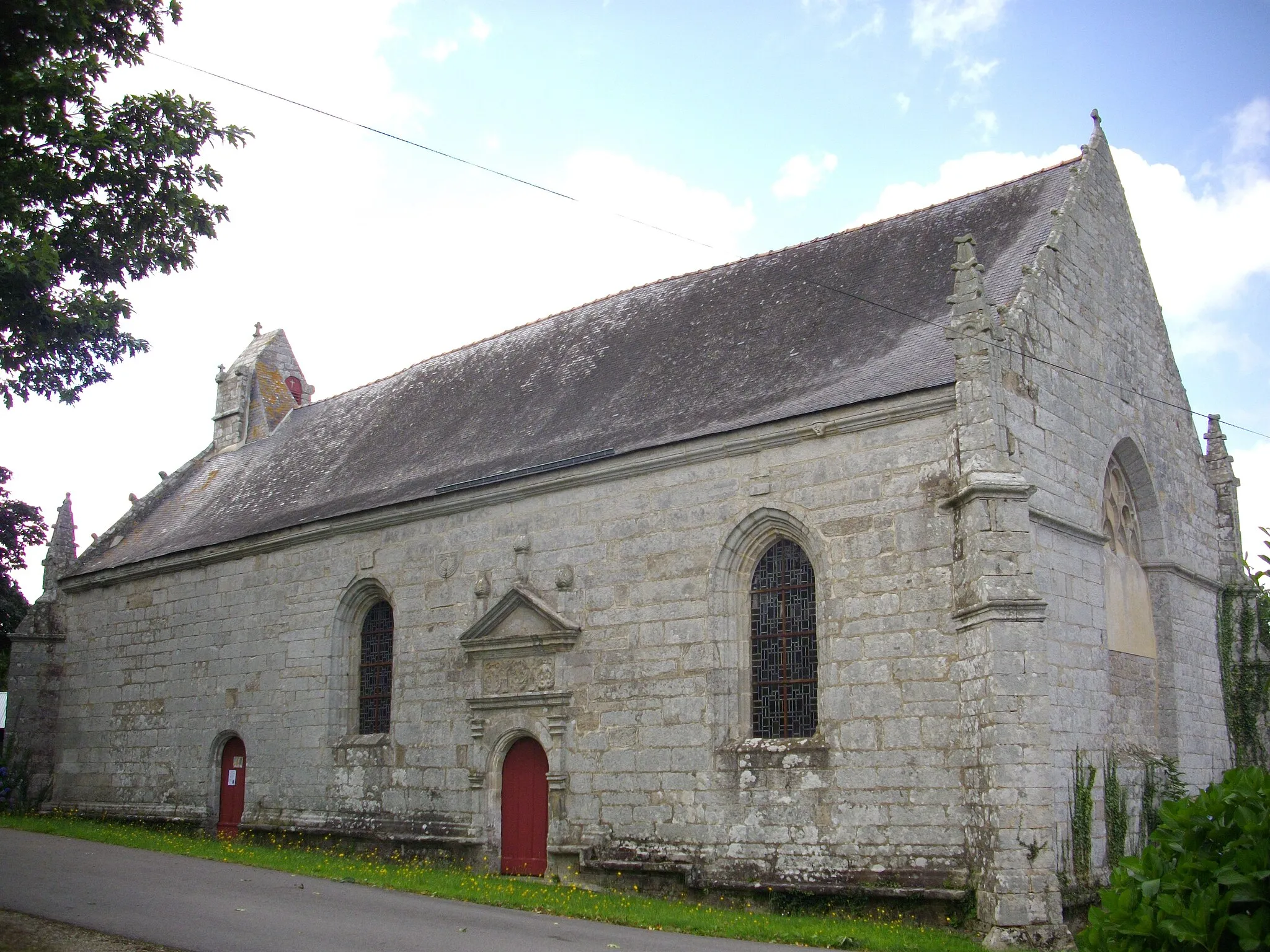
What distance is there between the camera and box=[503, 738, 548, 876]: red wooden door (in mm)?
15195

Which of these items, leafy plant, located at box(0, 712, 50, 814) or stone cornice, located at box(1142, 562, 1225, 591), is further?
leafy plant, located at box(0, 712, 50, 814)

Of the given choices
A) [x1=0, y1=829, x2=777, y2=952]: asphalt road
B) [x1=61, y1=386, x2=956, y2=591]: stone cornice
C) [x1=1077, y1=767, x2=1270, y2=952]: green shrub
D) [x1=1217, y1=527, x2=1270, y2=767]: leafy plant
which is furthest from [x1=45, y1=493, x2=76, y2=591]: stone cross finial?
[x1=1077, y1=767, x2=1270, y2=952]: green shrub

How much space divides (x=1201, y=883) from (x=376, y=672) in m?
15.5

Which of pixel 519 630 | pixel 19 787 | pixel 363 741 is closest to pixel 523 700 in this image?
pixel 519 630

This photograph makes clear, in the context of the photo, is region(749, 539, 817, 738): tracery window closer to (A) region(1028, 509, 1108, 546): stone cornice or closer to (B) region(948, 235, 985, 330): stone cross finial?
(A) region(1028, 509, 1108, 546): stone cornice

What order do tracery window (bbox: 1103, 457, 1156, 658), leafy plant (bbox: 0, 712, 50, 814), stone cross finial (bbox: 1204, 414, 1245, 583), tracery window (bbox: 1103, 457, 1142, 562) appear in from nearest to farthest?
tracery window (bbox: 1103, 457, 1156, 658), tracery window (bbox: 1103, 457, 1142, 562), stone cross finial (bbox: 1204, 414, 1245, 583), leafy plant (bbox: 0, 712, 50, 814)

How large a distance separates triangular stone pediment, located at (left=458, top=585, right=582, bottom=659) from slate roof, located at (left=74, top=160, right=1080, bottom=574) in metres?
1.97

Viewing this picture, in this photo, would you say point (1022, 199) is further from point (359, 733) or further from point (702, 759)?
point (359, 733)

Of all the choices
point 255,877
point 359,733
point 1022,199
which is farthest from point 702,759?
point 1022,199

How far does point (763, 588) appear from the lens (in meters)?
13.9

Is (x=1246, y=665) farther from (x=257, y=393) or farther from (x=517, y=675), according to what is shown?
(x=257, y=393)

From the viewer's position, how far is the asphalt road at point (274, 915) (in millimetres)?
10000

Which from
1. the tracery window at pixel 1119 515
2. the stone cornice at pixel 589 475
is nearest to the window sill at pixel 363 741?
the stone cornice at pixel 589 475

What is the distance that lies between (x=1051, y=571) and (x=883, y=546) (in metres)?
1.83
